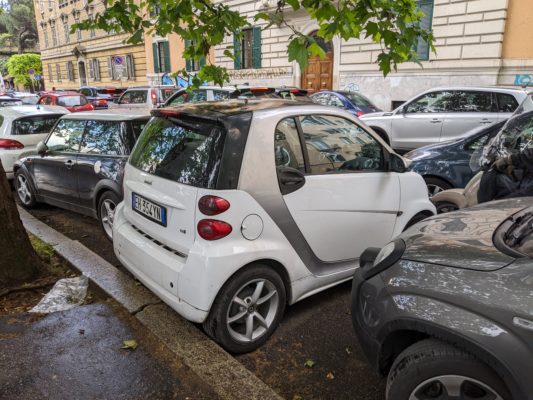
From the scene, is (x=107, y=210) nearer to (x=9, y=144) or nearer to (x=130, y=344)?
(x=130, y=344)

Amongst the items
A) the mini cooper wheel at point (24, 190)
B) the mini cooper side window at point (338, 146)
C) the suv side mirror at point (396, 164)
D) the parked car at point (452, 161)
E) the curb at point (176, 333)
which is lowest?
the curb at point (176, 333)

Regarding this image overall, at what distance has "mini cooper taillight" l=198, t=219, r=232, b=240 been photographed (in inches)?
109

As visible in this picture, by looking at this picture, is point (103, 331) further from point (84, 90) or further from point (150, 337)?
point (84, 90)

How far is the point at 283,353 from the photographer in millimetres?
3068

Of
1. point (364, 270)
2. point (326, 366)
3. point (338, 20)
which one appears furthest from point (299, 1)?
point (326, 366)

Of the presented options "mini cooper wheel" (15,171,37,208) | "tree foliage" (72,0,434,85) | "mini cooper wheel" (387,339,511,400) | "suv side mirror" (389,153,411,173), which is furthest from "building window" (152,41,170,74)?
"mini cooper wheel" (387,339,511,400)

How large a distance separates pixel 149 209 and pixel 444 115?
7.58 meters

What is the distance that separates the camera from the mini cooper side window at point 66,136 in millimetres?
5410

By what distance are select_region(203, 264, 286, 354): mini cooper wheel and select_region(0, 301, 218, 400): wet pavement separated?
13.6 inches

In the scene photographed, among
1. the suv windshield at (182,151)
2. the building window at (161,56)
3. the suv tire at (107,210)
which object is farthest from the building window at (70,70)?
the suv windshield at (182,151)

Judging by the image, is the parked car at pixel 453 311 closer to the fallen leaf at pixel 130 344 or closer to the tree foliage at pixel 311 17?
the fallen leaf at pixel 130 344

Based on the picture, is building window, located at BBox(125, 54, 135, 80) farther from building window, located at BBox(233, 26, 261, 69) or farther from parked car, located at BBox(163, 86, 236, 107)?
parked car, located at BBox(163, 86, 236, 107)

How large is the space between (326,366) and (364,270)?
0.77 metres

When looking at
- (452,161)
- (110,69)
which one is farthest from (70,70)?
(452,161)
